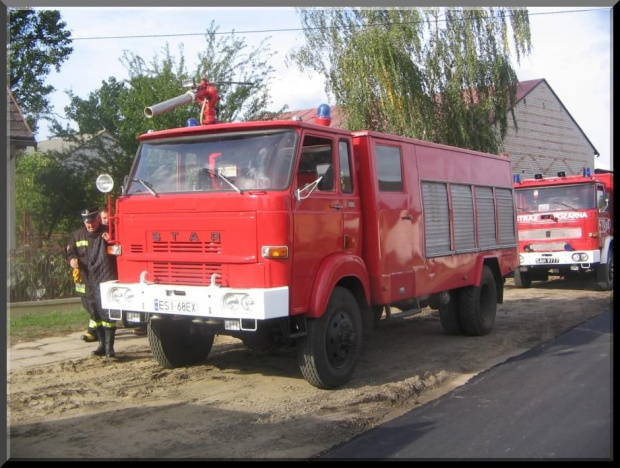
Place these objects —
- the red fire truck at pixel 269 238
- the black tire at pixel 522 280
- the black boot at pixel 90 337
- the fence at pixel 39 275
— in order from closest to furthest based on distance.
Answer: the red fire truck at pixel 269 238
the black boot at pixel 90 337
the fence at pixel 39 275
the black tire at pixel 522 280

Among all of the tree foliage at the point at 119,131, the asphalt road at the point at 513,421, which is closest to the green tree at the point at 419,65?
the tree foliage at the point at 119,131

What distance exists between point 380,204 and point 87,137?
1229 cm

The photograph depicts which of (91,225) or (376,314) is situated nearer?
(376,314)

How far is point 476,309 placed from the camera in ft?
28.9

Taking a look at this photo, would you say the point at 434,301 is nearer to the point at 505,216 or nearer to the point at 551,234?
the point at 505,216

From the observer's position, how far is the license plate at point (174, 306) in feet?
18.6

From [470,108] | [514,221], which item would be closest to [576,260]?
[514,221]

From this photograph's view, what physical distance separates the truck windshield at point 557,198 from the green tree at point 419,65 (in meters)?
2.95

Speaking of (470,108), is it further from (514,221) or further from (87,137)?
(87,137)

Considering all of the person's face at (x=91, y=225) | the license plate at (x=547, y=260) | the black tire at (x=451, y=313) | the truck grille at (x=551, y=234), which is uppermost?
the person's face at (x=91, y=225)

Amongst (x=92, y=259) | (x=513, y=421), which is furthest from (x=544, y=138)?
(x=513, y=421)

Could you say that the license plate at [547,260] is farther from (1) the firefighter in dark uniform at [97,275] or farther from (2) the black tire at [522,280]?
(1) the firefighter in dark uniform at [97,275]

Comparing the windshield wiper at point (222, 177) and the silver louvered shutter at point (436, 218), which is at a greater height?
the windshield wiper at point (222, 177)

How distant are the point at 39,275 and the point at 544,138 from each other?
21356 mm
